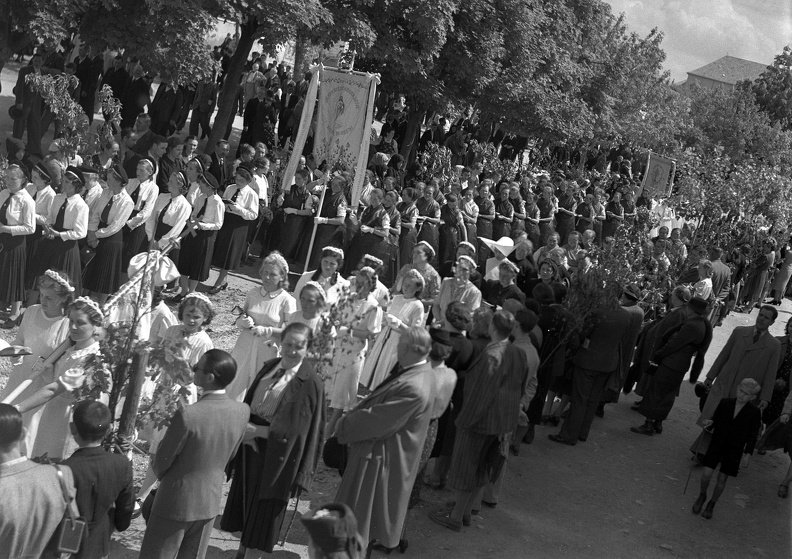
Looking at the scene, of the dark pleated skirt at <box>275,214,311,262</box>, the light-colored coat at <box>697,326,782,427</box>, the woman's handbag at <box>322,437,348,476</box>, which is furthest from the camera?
the dark pleated skirt at <box>275,214,311,262</box>

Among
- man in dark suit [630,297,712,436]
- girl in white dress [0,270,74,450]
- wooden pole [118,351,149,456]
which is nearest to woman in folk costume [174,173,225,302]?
girl in white dress [0,270,74,450]

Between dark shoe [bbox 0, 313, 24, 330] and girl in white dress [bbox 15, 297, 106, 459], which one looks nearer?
girl in white dress [bbox 15, 297, 106, 459]

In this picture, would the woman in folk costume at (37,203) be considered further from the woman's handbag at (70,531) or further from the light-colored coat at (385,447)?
A: the woman's handbag at (70,531)

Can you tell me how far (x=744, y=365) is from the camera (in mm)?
10609

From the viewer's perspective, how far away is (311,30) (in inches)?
693

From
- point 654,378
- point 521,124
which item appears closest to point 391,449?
point 654,378

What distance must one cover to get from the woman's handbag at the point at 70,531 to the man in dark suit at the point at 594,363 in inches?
260

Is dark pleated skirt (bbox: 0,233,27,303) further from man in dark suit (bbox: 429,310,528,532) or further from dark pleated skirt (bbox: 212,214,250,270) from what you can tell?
man in dark suit (bbox: 429,310,528,532)

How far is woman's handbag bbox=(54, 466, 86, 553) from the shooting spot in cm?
502

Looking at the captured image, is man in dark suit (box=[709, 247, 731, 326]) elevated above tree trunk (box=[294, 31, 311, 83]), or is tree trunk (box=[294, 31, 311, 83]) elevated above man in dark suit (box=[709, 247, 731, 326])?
tree trunk (box=[294, 31, 311, 83])

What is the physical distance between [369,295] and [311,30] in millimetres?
9719

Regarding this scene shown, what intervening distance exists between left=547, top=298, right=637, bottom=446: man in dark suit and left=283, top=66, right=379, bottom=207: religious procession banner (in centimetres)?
425

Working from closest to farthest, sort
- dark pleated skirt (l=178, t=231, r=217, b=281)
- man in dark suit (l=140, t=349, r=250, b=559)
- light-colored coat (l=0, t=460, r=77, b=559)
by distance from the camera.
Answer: light-colored coat (l=0, t=460, r=77, b=559), man in dark suit (l=140, t=349, r=250, b=559), dark pleated skirt (l=178, t=231, r=217, b=281)

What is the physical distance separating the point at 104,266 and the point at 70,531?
670 centimetres
